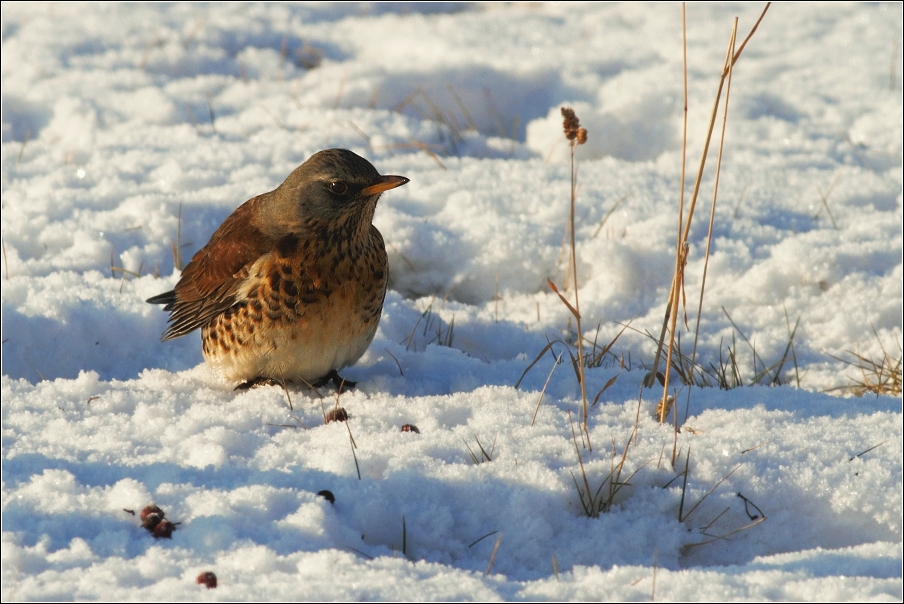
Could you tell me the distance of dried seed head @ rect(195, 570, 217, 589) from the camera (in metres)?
2.62

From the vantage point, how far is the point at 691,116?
7.39m

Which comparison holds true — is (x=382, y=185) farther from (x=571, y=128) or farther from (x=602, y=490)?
(x=602, y=490)

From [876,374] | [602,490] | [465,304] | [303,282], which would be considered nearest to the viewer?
[602,490]

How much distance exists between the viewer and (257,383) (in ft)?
14.0

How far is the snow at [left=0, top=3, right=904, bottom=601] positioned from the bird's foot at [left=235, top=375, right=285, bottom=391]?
0.10 metres

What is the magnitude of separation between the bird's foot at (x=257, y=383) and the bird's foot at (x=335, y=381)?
0.60 feet

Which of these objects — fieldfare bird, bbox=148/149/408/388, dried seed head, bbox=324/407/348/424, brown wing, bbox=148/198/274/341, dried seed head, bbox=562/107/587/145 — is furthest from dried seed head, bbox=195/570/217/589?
dried seed head, bbox=562/107/587/145

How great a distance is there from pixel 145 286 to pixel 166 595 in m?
2.84

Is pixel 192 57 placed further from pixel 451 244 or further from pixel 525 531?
pixel 525 531

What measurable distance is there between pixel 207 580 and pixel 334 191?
1954 mm

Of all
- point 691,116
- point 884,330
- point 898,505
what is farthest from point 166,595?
point 691,116

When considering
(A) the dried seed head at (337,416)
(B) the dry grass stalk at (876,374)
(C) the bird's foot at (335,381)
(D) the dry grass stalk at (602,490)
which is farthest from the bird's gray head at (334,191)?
(B) the dry grass stalk at (876,374)

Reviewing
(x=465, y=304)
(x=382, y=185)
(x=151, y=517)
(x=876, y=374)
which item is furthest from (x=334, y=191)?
(x=876, y=374)

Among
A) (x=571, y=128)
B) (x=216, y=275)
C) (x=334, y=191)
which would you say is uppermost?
(x=571, y=128)
